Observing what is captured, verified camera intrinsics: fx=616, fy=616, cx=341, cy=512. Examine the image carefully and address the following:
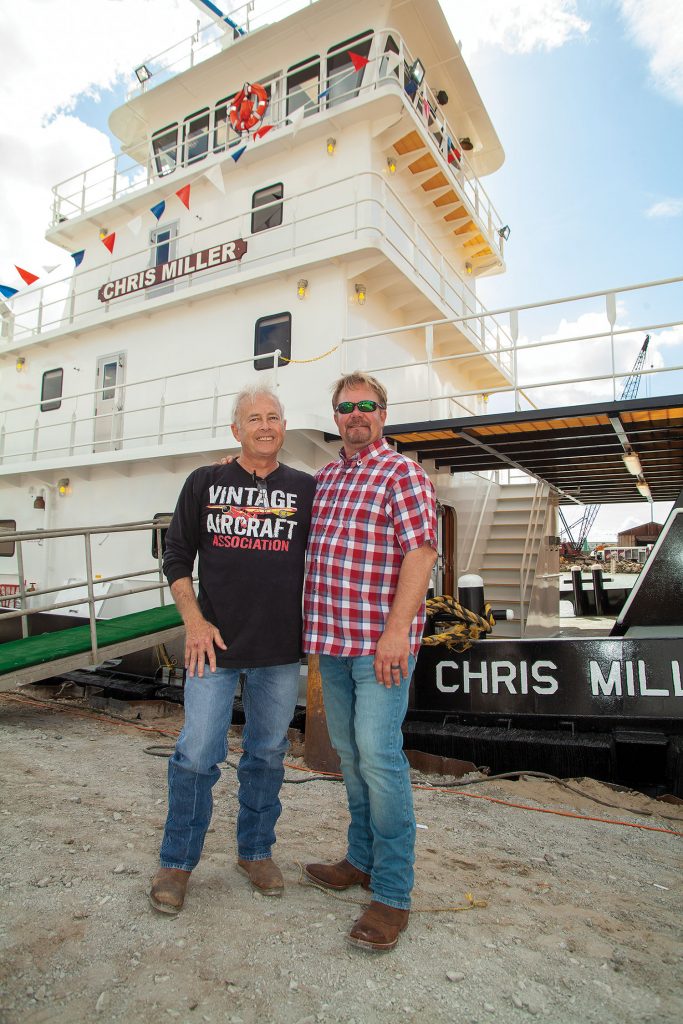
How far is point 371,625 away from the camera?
2.44 meters

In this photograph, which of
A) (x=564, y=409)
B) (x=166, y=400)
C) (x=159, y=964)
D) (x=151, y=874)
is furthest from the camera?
(x=166, y=400)

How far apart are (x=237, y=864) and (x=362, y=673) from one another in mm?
1208

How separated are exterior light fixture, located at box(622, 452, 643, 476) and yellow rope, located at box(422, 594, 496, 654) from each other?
12.1ft

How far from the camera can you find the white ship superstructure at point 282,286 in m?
8.69

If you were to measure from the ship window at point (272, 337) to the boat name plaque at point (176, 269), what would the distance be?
1.12 m

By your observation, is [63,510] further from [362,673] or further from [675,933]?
[675,933]

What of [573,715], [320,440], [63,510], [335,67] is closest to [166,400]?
[63,510]

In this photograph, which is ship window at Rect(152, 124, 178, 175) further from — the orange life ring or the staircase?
the staircase

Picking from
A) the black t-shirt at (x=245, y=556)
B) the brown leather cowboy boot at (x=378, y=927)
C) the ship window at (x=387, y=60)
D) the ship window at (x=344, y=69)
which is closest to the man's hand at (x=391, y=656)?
the black t-shirt at (x=245, y=556)

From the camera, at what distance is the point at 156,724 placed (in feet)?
20.0

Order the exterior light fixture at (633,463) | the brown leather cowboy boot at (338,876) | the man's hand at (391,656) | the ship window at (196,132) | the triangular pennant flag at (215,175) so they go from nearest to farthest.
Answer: the man's hand at (391,656), the brown leather cowboy boot at (338,876), the exterior light fixture at (633,463), the triangular pennant flag at (215,175), the ship window at (196,132)

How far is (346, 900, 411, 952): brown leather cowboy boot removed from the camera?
2.22 m

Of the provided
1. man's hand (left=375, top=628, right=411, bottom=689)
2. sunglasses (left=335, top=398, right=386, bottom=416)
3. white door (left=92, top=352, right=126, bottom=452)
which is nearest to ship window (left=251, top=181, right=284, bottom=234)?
white door (left=92, top=352, right=126, bottom=452)

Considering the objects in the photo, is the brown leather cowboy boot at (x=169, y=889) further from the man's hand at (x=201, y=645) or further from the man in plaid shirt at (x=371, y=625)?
the man's hand at (x=201, y=645)
